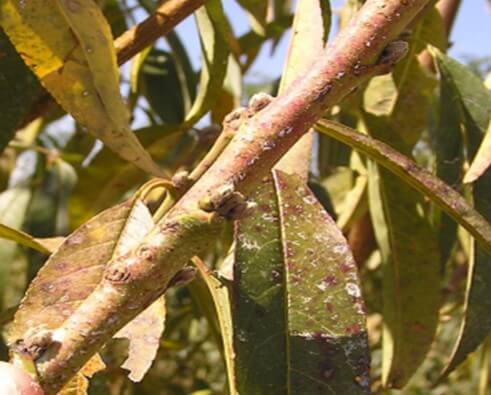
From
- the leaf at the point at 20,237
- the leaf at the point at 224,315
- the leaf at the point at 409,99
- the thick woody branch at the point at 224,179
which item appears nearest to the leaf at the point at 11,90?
the leaf at the point at 20,237

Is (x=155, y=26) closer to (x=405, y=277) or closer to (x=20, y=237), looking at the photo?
(x=20, y=237)

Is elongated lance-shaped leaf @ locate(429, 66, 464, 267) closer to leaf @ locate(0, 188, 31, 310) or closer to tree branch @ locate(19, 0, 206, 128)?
tree branch @ locate(19, 0, 206, 128)

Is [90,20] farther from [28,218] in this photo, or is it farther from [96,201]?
[28,218]

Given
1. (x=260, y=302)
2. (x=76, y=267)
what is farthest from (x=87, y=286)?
(x=260, y=302)

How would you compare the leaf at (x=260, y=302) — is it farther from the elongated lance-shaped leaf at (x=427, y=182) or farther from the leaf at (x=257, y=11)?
the leaf at (x=257, y=11)

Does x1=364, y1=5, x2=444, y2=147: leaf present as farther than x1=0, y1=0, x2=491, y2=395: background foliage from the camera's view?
Yes

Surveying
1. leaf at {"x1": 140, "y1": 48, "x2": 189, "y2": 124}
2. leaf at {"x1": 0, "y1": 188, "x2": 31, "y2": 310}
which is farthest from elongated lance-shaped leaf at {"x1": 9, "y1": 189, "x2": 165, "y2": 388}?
leaf at {"x1": 140, "y1": 48, "x2": 189, "y2": 124}

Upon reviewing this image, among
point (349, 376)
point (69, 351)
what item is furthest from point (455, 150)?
point (69, 351)
